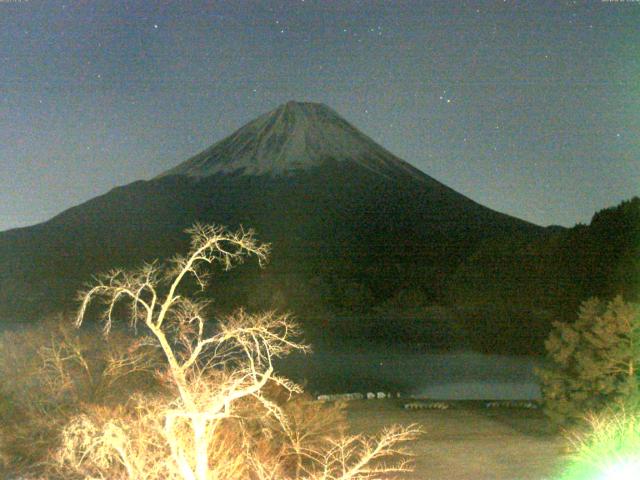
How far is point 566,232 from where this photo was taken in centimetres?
4031

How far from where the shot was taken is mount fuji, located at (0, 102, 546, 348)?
6212 centimetres

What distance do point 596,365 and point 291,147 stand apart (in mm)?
85932

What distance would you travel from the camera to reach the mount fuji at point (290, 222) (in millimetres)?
62125

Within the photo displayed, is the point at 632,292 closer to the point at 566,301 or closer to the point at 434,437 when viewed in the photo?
the point at 566,301

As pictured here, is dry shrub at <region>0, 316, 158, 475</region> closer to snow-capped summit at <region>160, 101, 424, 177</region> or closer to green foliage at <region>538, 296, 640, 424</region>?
green foliage at <region>538, 296, 640, 424</region>

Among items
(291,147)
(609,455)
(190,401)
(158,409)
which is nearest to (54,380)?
(158,409)

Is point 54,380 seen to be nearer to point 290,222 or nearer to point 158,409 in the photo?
point 158,409

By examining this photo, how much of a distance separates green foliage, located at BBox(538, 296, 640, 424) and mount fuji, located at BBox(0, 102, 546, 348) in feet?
124

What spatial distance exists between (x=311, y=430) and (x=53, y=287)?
52.5m

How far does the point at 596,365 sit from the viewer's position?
15000mm

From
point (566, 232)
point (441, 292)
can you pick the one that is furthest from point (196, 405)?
point (441, 292)

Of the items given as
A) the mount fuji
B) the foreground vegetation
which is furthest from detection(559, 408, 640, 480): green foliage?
the mount fuji

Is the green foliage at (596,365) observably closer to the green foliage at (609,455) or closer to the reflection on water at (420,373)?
the green foliage at (609,455)

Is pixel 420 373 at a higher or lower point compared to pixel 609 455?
lower
